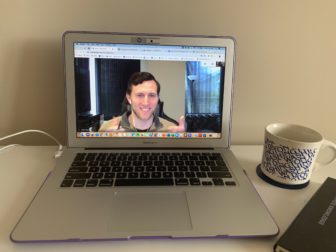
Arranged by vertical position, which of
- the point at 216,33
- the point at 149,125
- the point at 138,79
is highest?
the point at 216,33

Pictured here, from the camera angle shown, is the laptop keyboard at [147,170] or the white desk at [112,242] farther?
the laptop keyboard at [147,170]

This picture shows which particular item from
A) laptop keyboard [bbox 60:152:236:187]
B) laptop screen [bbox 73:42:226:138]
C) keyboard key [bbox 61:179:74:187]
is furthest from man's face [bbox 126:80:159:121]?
keyboard key [bbox 61:179:74:187]

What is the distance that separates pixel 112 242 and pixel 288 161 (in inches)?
14.4

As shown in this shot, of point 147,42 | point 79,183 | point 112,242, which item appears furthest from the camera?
point 147,42

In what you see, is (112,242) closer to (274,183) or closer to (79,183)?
(79,183)

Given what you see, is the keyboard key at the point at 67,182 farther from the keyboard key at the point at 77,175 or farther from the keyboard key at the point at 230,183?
the keyboard key at the point at 230,183

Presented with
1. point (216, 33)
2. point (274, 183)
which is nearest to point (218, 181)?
point (274, 183)

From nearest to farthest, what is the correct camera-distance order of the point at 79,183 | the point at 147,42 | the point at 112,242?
the point at 112,242, the point at 79,183, the point at 147,42

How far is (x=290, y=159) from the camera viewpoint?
1.94 ft

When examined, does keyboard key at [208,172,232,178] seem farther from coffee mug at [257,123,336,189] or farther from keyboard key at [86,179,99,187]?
keyboard key at [86,179,99,187]

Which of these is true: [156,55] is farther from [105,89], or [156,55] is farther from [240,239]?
[240,239]

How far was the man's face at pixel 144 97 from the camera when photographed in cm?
70

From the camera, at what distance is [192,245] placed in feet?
1.47

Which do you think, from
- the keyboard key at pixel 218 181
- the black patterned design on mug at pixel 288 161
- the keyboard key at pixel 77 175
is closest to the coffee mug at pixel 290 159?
the black patterned design on mug at pixel 288 161
